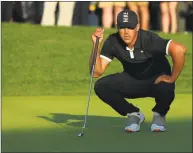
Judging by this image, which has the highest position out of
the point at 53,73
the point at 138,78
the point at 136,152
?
the point at 138,78

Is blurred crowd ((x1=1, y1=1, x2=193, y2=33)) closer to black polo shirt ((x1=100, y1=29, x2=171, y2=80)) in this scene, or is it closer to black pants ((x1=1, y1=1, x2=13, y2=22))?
black pants ((x1=1, y1=1, x2=13, y2=22))

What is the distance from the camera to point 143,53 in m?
4.50

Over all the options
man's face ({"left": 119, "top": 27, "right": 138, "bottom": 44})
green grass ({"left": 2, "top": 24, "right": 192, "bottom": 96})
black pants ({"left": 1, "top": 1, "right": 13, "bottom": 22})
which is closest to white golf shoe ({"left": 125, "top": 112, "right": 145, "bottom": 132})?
man's face ({"left": 119, "top": 27, "right": 138, "bottom": 44})

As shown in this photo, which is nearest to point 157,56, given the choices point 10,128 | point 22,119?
A: point 10,128

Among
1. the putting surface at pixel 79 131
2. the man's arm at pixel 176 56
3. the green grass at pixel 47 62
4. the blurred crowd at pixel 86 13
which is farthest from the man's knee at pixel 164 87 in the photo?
the blurred crowd at pixel 86 13

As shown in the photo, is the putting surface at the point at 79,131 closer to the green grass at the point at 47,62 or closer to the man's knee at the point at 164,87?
the man's knee at the point at 164,87

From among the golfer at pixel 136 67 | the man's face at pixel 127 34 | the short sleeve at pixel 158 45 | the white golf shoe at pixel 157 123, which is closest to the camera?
the man's face at pixel 127 34

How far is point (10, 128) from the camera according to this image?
17.4ft

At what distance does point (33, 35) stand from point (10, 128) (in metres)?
5.95

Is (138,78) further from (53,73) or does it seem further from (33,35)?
(33,35)

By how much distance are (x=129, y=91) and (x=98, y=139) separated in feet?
1.60

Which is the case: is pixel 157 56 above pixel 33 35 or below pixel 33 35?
above

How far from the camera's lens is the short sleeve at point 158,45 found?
4391mm

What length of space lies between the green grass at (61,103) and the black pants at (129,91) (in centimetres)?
20
